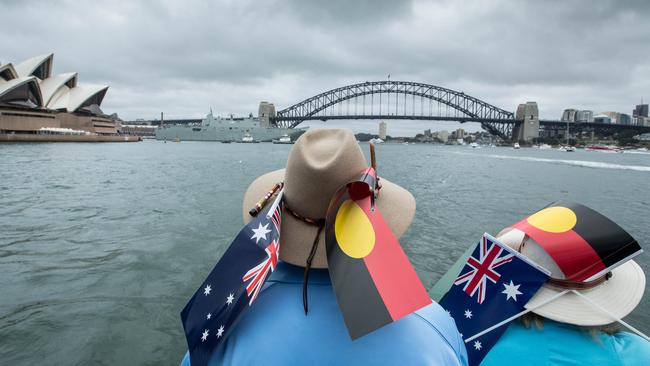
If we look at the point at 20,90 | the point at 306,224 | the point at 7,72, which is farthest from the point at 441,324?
the point at 7,72

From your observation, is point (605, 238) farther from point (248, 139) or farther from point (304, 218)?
point (248, 139)

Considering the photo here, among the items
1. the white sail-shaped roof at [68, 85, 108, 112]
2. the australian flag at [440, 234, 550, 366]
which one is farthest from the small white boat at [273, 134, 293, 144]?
the australian flag at [440, 234, 550, 366]

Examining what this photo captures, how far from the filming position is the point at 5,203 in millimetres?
8867

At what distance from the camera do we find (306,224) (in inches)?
51.7

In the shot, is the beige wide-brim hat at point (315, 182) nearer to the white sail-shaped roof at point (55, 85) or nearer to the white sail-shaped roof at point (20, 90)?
the white sail-shaped roof at point (20, 90)

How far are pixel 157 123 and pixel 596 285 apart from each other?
175823 mm

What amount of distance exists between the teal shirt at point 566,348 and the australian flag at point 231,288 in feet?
3.71

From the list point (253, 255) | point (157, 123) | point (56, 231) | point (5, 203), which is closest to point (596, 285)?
point (253, 255)

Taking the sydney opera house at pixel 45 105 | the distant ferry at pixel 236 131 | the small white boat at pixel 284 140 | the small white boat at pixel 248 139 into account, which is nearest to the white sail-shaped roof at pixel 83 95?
the sydney opera house at pixel 45 105

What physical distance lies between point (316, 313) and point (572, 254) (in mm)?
1237

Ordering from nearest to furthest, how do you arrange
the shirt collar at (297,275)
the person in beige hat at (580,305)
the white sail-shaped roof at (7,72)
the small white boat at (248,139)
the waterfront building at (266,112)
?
the shirt collar at (297,275) < the person in beige hat at (580,305) < the white sail-shaped roof at (7,72) < the small white boat at (248,139) < the waterfront building at (266,112)

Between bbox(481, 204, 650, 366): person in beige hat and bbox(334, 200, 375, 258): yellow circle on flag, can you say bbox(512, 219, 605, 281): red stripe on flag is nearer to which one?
bbox(481, 204, 650, 366): person in beige hat

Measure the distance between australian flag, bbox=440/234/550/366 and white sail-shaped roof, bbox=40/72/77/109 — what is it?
77.8 m

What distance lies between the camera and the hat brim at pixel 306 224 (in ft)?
4.02
